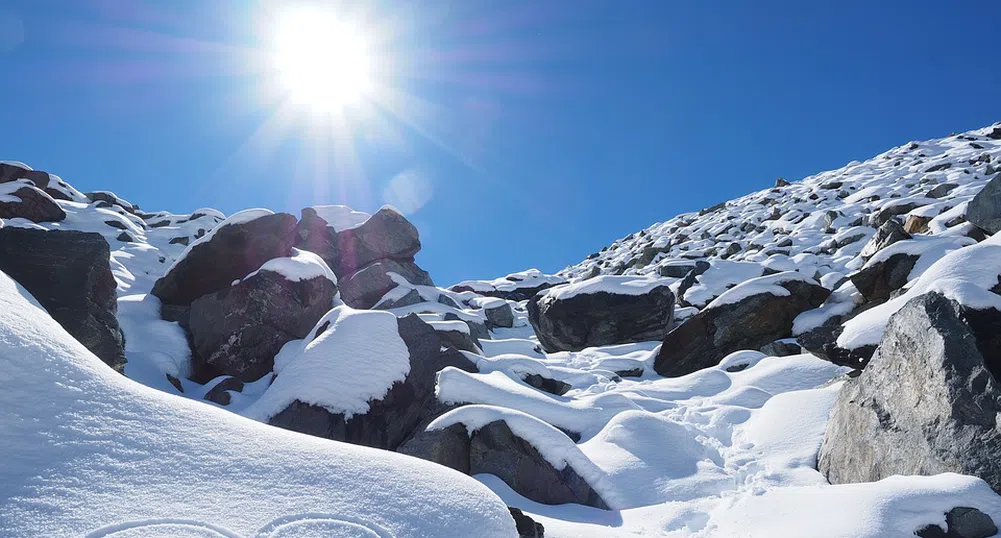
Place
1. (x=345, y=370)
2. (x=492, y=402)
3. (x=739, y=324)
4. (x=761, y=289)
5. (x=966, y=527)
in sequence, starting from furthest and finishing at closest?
(x=761, y=289) → (x=739, y=324) → (x=345, y=370) → (x=492, y=402) → (x=966, y=527)

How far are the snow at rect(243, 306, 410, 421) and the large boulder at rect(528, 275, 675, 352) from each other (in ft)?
33.0

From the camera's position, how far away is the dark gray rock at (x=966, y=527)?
4.66 metres

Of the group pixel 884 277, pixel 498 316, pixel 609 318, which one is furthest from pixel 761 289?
pixel 498 316

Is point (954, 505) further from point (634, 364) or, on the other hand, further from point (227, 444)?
point (634, 364)

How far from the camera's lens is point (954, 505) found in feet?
15.8

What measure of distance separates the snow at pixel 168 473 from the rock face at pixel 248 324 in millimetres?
9403

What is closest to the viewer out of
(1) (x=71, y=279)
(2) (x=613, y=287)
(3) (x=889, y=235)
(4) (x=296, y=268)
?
(1) (x=71, y=279)

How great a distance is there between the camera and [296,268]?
14.6 meters

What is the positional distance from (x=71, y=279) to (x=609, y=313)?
51.2 ft

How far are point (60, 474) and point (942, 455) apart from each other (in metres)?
7.23

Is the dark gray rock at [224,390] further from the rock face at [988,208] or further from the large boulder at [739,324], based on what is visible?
the rock face at [988,208]

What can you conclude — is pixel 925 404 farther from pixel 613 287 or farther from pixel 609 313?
pixel 613 287

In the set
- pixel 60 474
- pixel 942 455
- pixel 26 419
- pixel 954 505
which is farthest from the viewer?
pixel 942 455

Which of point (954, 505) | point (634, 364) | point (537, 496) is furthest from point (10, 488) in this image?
point (634, 364)
